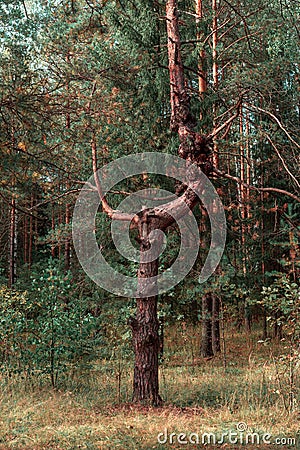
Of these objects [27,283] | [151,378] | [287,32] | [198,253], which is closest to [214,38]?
[287,32]

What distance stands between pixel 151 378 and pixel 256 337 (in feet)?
28.4

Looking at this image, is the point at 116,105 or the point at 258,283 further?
the point at 258,283

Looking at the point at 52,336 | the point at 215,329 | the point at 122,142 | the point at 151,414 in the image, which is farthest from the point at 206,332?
the point at 151,414

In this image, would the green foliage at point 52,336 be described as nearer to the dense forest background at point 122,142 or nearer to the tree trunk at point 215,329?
the dense forest background at point 122,142

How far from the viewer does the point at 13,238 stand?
1458 centimetres

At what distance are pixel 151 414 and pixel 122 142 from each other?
5868 mm

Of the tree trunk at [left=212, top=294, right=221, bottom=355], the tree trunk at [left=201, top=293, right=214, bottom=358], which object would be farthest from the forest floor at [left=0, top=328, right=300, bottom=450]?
the tree trunk at [left=212, top=294, right=221, bottom=355]

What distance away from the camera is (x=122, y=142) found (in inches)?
418

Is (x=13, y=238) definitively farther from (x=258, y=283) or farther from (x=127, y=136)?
(x=258, y=283)

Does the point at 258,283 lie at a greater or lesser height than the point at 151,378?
greater

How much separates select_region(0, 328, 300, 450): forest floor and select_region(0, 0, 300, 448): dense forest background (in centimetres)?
21

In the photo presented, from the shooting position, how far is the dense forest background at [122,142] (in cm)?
688

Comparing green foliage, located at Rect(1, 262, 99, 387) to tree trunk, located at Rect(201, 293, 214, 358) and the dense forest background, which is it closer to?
the dense forest background

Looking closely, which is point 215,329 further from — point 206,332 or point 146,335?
point 146,335
